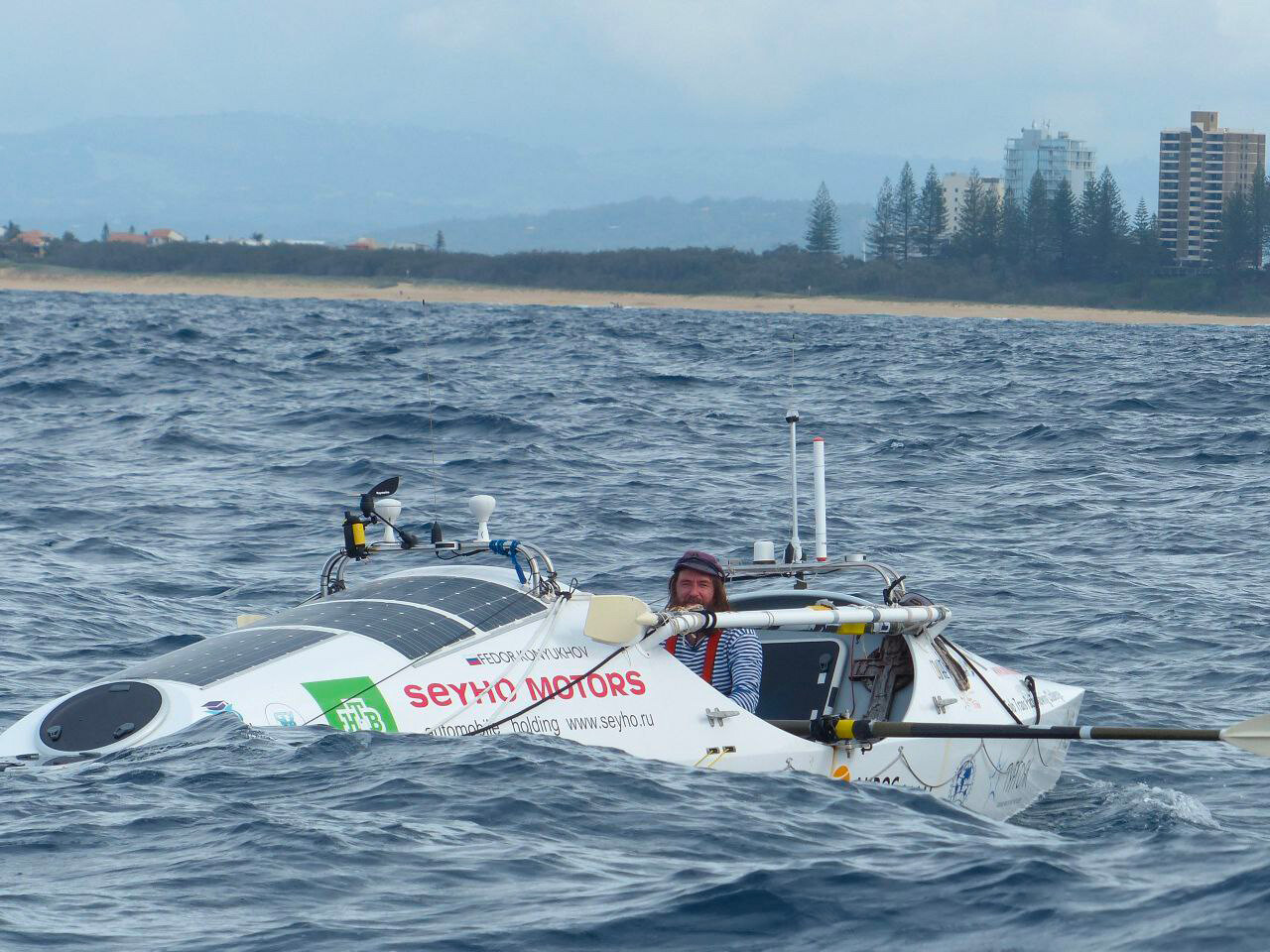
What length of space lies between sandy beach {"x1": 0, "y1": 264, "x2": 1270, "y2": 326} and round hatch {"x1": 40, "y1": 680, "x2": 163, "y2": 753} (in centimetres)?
11801

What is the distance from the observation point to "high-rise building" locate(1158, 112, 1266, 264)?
17000 centimetres

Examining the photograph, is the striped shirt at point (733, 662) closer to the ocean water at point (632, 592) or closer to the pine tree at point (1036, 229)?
the ocean water at point (632, 592)

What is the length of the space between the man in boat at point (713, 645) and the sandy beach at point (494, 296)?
382 feet

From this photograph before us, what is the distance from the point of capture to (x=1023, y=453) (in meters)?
26.1

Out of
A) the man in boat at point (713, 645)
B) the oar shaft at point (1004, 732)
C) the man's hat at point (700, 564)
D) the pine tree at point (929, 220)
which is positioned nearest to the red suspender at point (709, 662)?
the man in boat at point (713, 645)

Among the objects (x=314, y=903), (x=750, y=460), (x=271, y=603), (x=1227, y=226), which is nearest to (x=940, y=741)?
(x=314, y=903)

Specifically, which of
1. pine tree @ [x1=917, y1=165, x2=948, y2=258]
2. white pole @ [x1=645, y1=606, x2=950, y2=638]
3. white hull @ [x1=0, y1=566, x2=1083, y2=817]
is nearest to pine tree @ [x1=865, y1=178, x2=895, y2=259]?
pine tree @ [x1=917, y1=165, x2=948, y2=258]

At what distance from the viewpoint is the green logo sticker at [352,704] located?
7953mm

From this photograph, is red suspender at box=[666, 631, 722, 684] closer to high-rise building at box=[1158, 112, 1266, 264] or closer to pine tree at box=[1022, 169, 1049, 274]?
pine tree at box=[1022, 169, 1049, 274]

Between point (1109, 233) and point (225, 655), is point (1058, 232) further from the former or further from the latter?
point (225, 655)

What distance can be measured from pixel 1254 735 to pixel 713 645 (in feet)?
9.16

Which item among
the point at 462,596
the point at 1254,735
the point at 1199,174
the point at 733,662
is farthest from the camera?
the point at 1199,174

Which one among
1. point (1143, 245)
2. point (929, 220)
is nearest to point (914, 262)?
point (929, 220)

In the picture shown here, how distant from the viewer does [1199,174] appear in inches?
6900
